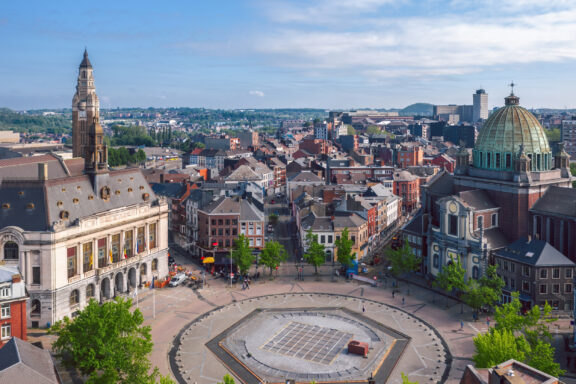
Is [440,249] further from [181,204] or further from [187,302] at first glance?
[181,204]

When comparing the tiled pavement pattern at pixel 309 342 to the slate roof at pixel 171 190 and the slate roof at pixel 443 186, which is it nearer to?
the slate roof at pixel 443 186

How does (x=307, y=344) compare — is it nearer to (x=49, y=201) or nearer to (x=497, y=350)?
(x=497, y=350)

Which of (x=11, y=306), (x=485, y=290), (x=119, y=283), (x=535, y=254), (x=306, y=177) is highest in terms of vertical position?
(x=306, y=177)

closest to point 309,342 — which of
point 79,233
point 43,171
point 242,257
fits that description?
point 242,257

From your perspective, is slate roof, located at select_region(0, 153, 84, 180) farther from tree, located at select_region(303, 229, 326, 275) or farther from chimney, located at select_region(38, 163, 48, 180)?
tree, located at select_region(303, 229, 326, 275)

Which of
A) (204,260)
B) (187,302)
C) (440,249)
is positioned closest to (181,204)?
(204,260)

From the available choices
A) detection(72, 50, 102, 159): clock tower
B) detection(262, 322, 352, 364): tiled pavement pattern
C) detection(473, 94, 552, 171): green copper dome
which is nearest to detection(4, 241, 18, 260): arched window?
detection(262, 322, 352, 364): tiled pavement pattern
